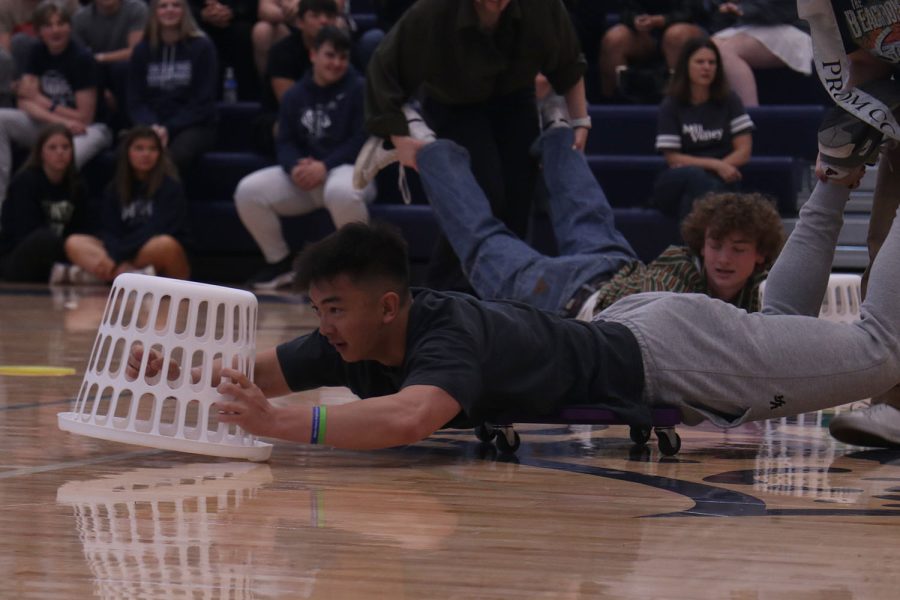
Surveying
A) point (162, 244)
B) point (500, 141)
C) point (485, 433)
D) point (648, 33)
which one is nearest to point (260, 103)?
point (162, 244)

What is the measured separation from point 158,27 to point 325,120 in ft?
3.77

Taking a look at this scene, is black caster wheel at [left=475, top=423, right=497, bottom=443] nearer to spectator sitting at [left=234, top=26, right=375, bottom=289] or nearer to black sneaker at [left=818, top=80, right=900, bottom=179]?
black sneaker at [left=818, top=80, right=900, bottom=179]

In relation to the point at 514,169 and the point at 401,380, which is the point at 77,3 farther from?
the point at 401,380

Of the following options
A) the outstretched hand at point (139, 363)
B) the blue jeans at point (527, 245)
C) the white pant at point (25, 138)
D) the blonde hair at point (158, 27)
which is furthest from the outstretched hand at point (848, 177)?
the white pant at point (25, 138)

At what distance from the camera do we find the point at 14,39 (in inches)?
317

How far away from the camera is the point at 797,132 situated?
23.4 feet

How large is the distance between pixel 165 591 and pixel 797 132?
6.09 m

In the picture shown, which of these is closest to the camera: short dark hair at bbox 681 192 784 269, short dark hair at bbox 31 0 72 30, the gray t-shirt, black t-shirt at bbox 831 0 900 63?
black t-shirt at bbox 831 0 900 63

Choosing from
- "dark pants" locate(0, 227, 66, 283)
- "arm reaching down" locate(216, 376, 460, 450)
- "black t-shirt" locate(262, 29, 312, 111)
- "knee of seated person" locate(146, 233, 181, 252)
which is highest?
"black t-shirt" locate(262, 29, 312, 111)

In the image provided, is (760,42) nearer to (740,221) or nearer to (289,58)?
(289,58)

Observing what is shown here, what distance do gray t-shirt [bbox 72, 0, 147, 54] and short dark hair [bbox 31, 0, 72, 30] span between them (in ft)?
1.43

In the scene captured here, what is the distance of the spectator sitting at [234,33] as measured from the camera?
26.8 feet

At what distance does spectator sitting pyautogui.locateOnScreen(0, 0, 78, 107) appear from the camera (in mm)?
7879

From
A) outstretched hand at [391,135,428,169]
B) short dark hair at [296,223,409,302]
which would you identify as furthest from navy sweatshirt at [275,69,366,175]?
short dark hair at [296,223,409,302]
